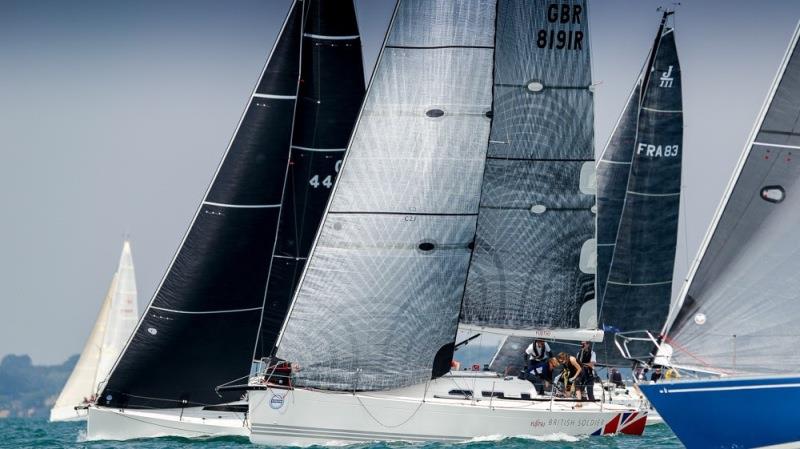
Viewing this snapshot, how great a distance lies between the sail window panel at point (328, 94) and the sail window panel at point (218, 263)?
79.0 inches

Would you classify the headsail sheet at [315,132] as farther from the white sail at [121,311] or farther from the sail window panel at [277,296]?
the white sail at [121,311]

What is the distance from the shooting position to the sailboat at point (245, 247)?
95.4 feet

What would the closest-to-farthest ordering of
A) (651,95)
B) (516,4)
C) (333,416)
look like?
(333,416), (516,4), (651,95)

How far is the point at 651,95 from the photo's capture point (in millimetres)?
37125

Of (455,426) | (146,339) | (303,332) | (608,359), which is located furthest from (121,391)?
(608,359)

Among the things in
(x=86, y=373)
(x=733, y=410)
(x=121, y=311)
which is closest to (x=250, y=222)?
(x=733, y=410)

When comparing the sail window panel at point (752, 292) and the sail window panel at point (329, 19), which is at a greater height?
the sail window panel at point (329, 19)

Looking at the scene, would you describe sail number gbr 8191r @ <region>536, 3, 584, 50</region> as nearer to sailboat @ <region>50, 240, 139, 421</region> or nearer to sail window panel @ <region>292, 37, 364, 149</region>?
sail window panel @ <region>292, 37, 364, 149</region>

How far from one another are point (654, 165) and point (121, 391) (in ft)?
46.8

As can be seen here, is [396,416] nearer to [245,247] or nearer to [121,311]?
[245,247]

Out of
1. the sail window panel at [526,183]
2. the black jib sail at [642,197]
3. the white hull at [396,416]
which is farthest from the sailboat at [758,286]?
the black jib sail at [642,197]

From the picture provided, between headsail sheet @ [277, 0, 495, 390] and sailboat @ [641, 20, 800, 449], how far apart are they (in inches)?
252

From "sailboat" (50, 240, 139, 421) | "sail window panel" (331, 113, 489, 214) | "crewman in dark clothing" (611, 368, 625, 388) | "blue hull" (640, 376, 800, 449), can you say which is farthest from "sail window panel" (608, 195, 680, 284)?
"sailboat" (50, 240, 139, 421)

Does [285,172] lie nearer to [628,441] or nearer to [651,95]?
[628,441]
